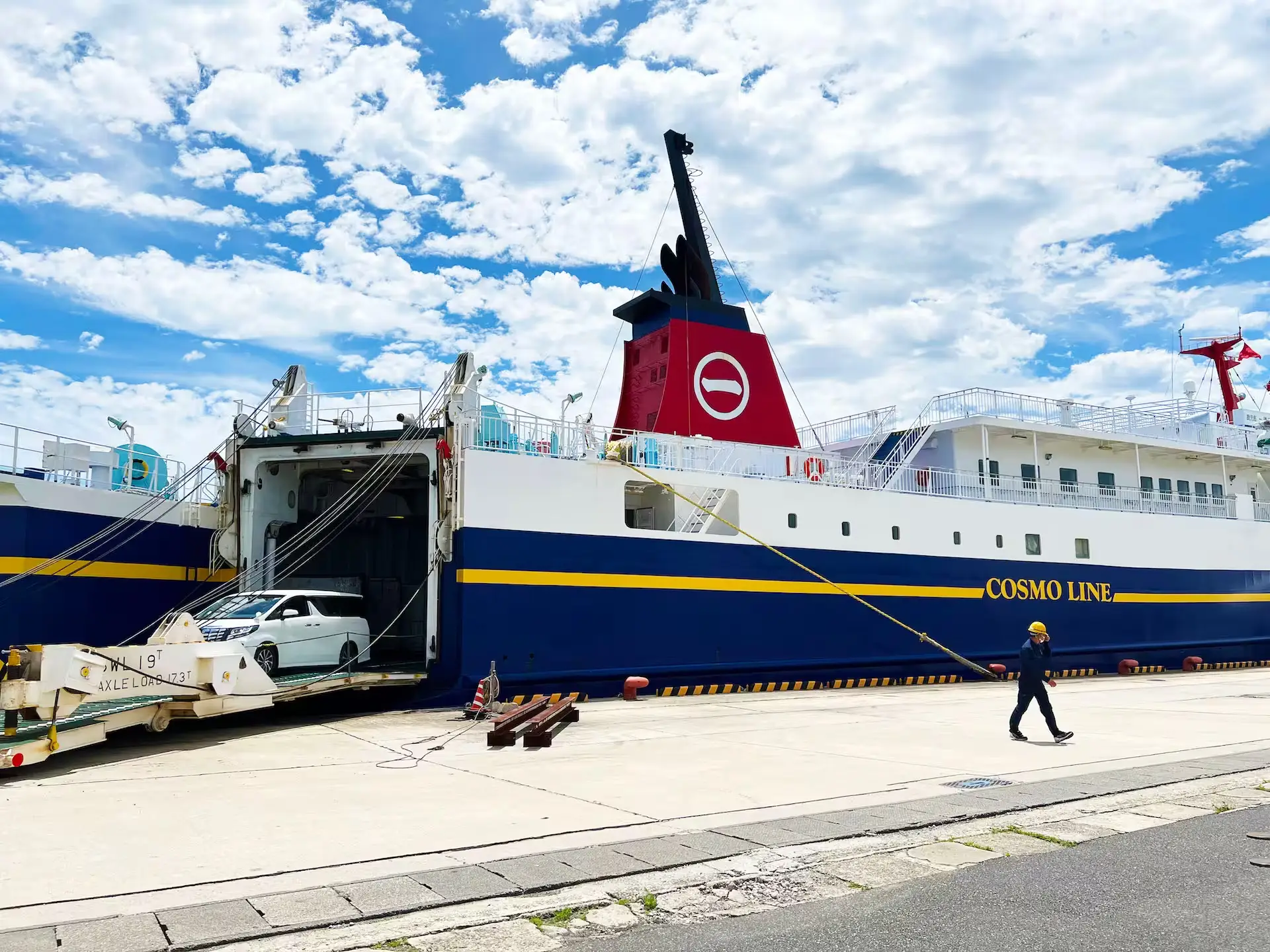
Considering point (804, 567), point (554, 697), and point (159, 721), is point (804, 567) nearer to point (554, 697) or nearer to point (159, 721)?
point (554, 697)

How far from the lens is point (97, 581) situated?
43.9ft

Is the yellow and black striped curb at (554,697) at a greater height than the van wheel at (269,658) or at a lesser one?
lesser

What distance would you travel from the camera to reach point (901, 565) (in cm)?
1730

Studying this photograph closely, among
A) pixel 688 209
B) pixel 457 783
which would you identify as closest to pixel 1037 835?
pixel 457 783

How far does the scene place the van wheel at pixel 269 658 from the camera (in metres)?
11.8

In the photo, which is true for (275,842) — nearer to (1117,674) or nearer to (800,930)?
(800,930)

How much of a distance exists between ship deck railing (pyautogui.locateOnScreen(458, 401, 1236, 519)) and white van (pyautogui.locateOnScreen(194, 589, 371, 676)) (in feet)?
9.44

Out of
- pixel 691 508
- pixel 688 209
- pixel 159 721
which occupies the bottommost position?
pixel 159 721

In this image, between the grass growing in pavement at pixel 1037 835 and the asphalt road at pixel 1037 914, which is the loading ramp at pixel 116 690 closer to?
the asphalt road at pixel 1037 914

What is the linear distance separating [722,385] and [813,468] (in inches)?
97.8

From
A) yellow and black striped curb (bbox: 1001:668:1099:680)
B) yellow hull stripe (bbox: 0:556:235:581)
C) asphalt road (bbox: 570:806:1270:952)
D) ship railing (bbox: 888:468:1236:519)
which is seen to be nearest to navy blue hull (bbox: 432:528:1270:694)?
yellow and black striped curb (bbox: 1001:668:1099:680)

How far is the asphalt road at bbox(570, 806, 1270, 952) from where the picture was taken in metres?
3.93

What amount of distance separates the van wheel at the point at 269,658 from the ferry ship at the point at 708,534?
1.41m

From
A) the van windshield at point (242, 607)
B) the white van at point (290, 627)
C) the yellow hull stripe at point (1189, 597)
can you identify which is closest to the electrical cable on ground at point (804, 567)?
the white van at point (290, 627)
